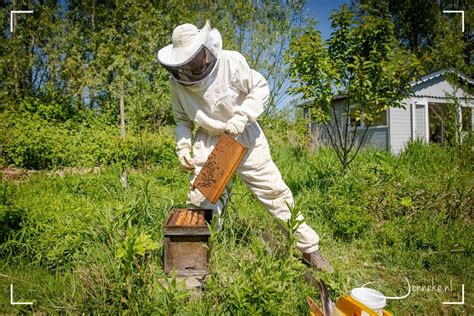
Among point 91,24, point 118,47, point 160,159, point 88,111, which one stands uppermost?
point 91,24

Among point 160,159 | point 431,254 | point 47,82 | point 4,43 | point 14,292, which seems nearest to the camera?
point 14,292

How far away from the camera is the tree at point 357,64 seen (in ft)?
14.1

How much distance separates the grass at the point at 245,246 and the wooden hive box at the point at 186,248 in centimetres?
Answer: 11

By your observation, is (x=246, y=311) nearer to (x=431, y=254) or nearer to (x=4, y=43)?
(x=431, y=254)

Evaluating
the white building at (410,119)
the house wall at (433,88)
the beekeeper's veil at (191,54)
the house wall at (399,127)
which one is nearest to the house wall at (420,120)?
the white building at (410,119)

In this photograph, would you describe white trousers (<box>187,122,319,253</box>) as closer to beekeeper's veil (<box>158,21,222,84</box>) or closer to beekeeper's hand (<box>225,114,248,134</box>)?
beekeeper's hand (<box>225,114,248,134</box>)

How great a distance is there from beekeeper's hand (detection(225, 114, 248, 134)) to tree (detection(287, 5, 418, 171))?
2.13 metres

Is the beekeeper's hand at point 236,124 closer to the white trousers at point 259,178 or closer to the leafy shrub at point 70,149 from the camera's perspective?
the white trousers at point 259,178

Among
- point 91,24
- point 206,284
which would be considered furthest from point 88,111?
point 206,284

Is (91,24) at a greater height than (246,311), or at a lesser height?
greater

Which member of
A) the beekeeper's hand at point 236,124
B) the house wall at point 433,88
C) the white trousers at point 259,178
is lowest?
the white trousers at point 259,178

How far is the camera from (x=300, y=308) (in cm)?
219

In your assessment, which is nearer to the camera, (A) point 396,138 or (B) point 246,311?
(B) point 246,311

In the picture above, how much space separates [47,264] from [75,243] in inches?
13.8
